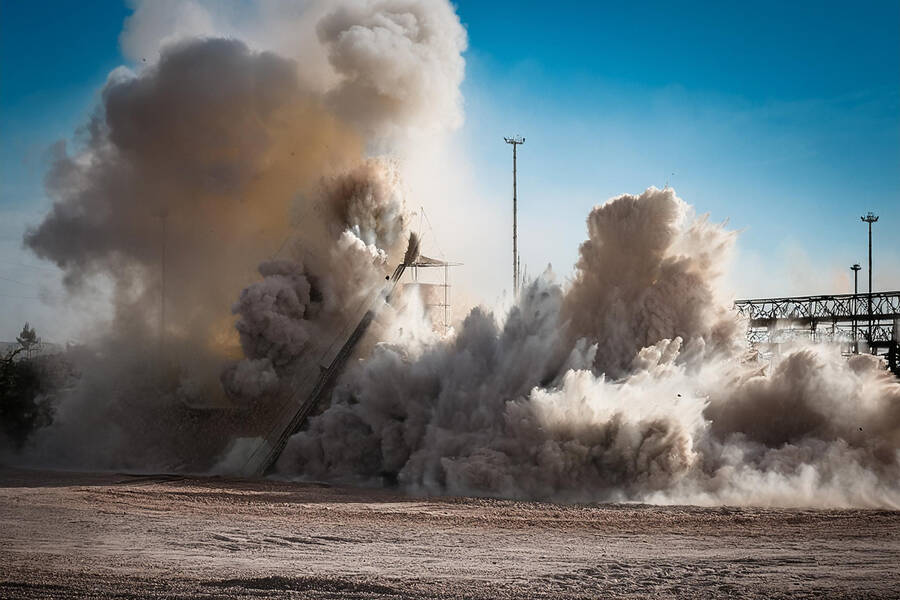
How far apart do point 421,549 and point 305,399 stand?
2688 cm

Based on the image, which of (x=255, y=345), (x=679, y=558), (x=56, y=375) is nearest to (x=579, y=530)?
(x=679, y=558)

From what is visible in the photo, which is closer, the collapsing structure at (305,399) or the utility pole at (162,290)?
the collapsing structure at (305,399)

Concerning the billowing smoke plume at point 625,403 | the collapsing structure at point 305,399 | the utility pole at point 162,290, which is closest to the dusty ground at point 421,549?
the billowing smoke plume at point 625,403

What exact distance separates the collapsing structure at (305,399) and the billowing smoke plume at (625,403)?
171 cm

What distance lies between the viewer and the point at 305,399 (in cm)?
4791

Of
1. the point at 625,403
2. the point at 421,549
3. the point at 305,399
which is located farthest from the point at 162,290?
the point at 421,549

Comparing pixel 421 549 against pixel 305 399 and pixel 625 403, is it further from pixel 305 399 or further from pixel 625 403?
pixel 305 399

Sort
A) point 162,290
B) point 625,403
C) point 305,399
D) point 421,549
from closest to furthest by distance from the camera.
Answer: point 421,549 < point 625,403 < point 305,399 < point 162,290

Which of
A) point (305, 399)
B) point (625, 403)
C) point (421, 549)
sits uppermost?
point (625, 403)

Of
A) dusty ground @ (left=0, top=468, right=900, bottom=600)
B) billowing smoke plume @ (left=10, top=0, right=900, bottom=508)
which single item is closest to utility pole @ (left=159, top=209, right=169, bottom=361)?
billowing smoke plume @ (left=10, top=0, right=900, bottom=508)

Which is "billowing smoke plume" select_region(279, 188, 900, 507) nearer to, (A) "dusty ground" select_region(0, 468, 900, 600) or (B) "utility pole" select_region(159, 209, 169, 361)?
(A) "dusty ground" select_region(0, 468, 900, 600)

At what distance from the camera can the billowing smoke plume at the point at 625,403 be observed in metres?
32.0

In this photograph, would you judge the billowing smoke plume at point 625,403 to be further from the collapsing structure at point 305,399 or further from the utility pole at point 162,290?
the utility pole at point 162,290

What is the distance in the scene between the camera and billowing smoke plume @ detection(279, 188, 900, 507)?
32000 mm
